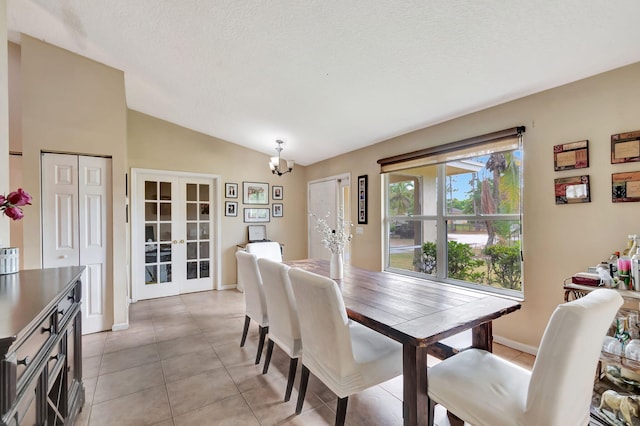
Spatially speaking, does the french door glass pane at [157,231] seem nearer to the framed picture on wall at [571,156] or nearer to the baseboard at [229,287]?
the baseboard at [229,287]

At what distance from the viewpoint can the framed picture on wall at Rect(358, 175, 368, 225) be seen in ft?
14.5

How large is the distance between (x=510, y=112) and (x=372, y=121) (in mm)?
1412

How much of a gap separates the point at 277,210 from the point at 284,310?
3738 millimetres

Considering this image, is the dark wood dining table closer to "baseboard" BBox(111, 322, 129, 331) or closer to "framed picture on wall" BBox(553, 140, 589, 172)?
"framed picture on wall" BBox(553, 140, 589, 172)

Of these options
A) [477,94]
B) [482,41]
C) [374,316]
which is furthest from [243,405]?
[477,94]

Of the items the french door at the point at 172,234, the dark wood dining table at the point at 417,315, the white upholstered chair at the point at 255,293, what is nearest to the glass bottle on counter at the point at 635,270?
the dark wood dining table at the point at 417,315

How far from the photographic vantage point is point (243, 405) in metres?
1.98

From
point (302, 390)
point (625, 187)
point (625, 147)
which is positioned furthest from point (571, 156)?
point (302, 390)

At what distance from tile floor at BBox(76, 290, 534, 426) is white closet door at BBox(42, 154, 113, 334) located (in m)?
0.41

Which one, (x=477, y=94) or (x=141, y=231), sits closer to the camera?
(x=477, y=94)

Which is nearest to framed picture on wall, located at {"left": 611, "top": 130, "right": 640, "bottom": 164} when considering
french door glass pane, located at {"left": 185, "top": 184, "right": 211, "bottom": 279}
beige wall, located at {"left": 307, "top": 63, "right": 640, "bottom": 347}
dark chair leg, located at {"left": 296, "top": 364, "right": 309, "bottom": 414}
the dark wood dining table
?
beige wall, located at {"left": 307, "top": 63, "right": 640, "bottom": 347}

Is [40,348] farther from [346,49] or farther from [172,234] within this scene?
[172,234]

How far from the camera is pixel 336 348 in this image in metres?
1.54

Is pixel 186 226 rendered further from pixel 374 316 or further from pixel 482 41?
pixel 482 41
